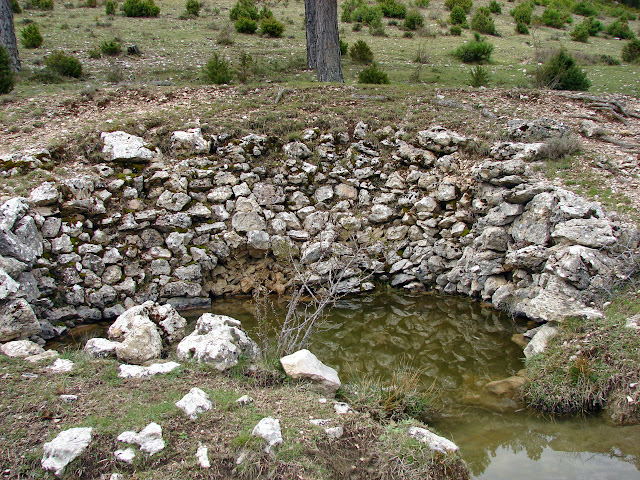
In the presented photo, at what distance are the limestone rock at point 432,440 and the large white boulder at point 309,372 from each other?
112 centimetres

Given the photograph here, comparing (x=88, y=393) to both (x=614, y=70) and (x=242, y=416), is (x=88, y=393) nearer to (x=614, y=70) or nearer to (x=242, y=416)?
(x=242, y=416)

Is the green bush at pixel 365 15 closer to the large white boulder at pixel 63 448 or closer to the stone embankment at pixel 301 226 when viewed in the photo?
the stone embankment at pixel 301 226

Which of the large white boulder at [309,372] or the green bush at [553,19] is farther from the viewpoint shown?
the green bush at [553,19]

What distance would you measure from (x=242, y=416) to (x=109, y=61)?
Result: 1641 centimetres

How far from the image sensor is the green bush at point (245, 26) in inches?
892

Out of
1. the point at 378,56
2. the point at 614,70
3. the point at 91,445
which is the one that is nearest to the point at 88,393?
the point at 91,445

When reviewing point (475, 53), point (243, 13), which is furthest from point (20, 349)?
point (243, 13)

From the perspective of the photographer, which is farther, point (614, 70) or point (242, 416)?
point (614, 70)

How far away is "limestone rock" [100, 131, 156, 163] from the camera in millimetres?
9516

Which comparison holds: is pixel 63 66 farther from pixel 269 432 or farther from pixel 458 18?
pixel 458 18

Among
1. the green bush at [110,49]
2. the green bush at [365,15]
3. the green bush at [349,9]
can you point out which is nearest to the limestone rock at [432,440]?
the green bush at [110,49]

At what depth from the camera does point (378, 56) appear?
Result: 19.8 meters

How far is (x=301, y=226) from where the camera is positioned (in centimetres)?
984

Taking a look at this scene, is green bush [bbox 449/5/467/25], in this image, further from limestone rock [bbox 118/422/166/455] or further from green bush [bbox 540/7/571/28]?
limestone rock [bbox 118/422/166/455]
